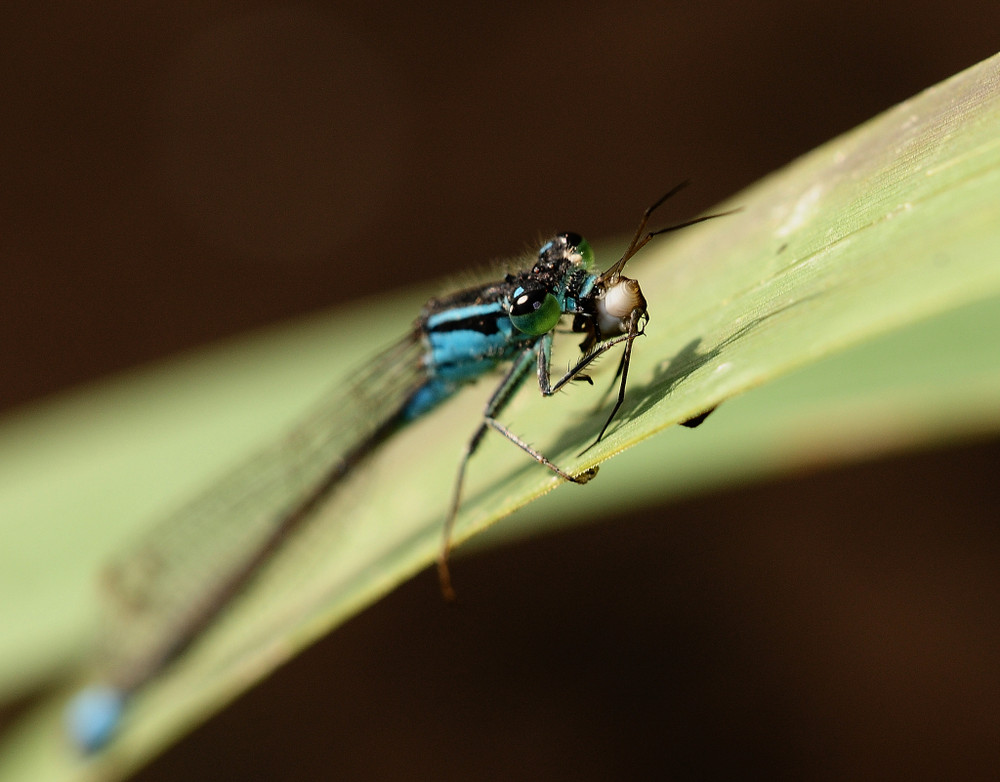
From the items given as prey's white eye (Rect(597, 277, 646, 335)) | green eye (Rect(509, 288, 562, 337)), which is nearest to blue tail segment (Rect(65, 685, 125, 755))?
green eye (Rect(509, 288, 562, 337))

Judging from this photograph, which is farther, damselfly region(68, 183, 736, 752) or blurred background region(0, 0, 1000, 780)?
blurred background region(0, 0, 1000, 780)

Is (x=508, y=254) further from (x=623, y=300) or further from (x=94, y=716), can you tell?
(x=623, y=300)

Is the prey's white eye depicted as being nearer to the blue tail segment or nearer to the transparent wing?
the transparent wing

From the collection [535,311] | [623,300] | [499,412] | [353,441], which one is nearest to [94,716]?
[353,441]

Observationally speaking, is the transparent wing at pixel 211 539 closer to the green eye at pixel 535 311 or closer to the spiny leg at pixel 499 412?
the spiny leg at pixel 499 412

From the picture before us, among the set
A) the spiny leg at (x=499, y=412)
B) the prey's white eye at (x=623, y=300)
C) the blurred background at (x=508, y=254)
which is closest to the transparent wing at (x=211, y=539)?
the spiny leg at (x=499, y=412)

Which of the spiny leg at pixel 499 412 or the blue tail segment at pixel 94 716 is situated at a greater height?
the blue tail segment at pixel 94 716

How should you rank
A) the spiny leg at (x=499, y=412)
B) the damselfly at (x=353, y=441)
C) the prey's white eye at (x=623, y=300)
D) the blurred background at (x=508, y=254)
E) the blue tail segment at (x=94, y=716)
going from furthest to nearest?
1. the blurred background at (x=508, y=254)
2. the blue tail segment at (x=94, y=716)
3. the damselfly at (x=353, y=441)
4. the spiny leg at (x=499, y=412)
5. the prey's white eye at (x=623, y=300)
